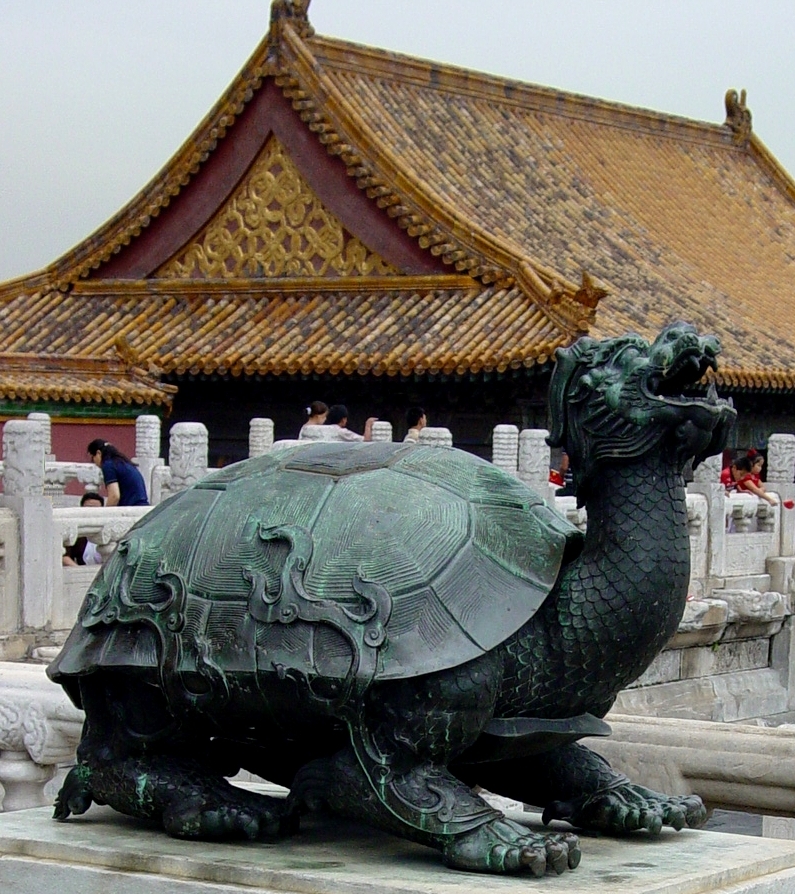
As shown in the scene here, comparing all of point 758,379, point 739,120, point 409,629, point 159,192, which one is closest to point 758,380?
point 758,379

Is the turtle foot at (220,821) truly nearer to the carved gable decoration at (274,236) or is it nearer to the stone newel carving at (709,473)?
the stone newel carving at (709,473)

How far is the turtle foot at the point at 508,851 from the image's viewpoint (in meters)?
3.77

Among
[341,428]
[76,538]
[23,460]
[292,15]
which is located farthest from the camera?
[292,15]

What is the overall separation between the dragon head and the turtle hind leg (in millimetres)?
996

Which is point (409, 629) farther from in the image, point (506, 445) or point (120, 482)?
point (506, 445)

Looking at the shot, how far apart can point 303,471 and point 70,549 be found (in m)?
6.49

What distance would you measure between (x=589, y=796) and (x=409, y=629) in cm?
67

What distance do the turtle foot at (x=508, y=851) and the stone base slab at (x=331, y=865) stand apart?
1.0 inches

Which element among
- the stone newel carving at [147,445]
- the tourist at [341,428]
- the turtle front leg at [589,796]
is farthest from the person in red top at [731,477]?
the turtle front leg at [589,796]

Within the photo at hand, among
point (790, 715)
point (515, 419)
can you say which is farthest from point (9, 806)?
point (515, 419)

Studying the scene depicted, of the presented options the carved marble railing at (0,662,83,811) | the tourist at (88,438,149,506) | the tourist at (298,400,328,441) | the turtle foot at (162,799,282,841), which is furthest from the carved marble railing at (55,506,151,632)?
the turtle foot at (162,799,282,841)

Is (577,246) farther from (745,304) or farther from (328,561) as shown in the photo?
(328,561)

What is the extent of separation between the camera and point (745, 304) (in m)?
23.4

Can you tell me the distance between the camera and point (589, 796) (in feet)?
13.8
